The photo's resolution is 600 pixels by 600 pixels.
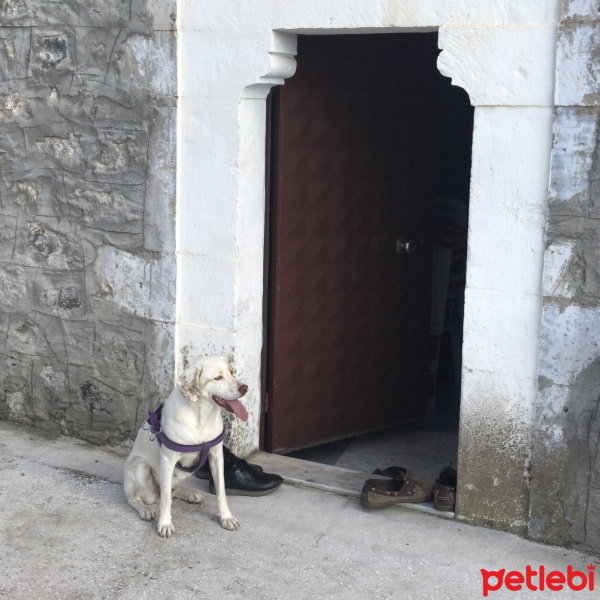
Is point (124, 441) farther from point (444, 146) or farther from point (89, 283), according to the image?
point (444, 146)

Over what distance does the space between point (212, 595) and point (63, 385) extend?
78.1 inches

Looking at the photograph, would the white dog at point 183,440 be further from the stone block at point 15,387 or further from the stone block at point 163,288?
the stone block at point 15,387

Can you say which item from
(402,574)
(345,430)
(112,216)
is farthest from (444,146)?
(402,574)

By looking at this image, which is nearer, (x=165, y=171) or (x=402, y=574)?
(x=402, y=574)

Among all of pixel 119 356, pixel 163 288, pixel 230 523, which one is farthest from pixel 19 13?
pixel 230 523

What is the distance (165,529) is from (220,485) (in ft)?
1.00

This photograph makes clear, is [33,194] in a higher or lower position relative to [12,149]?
lower

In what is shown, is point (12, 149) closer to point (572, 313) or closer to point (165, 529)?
point (165, 529)

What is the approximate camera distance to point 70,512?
13.1 ft

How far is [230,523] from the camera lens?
3.83 metres

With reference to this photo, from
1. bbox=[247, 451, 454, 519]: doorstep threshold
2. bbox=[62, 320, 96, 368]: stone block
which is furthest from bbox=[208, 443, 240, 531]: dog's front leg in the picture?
bbox=[62, 320, 96, 368]: stone block

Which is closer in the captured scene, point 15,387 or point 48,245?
point 48,245

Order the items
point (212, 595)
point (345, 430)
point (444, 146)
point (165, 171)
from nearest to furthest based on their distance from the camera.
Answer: point (212, 595), point (165, 171), point (345, 430), point (444, 146)

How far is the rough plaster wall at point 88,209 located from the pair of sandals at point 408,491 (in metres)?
1.24
